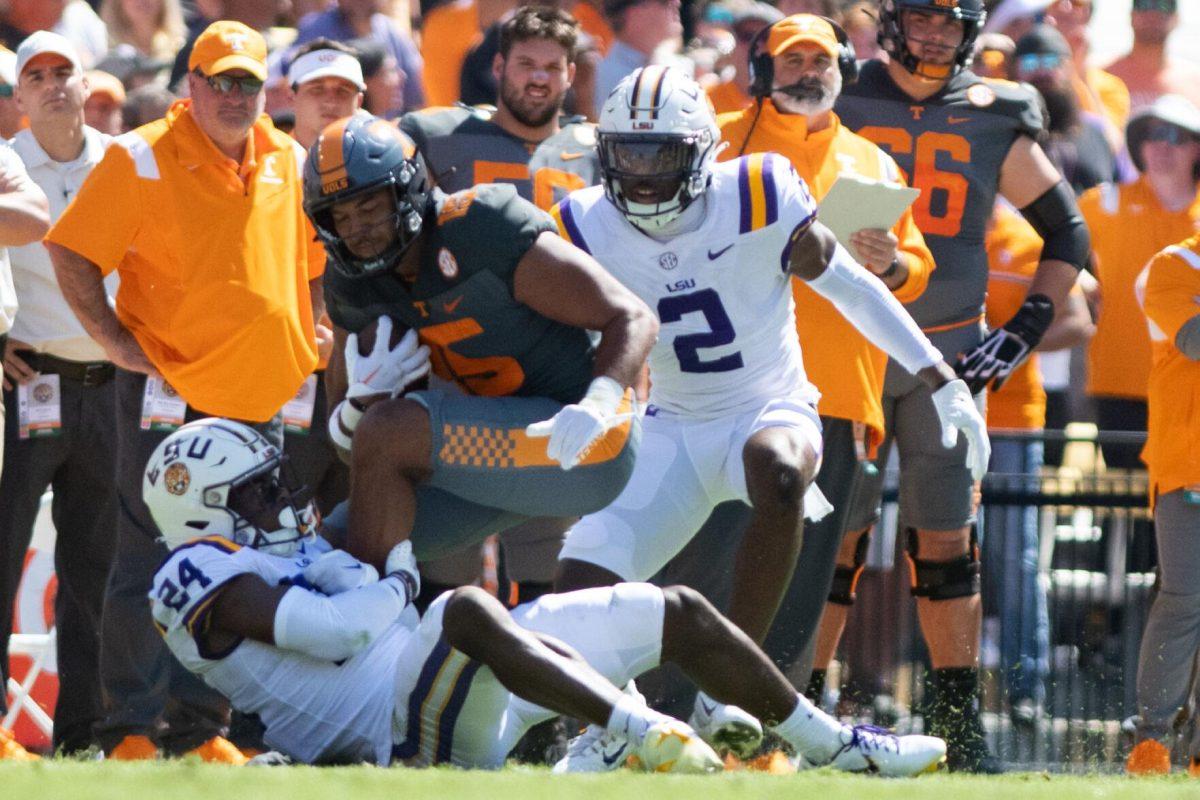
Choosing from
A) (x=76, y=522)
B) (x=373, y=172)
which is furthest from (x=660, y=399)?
(x=76, y=522)

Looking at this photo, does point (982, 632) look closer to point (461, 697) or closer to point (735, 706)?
point (735, 706)

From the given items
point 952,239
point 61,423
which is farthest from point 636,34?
point 61,423

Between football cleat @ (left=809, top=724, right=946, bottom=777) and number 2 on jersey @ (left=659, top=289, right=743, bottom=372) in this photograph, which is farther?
number 2 on jersey @ (left=659, top=289, right=743, bottom=372)

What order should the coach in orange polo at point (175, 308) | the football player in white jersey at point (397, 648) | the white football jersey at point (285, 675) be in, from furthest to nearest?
the coach in orange polo at point (175, 308), the white football jersey at point (285, 675), the football player in white jersey at point (397, 648)

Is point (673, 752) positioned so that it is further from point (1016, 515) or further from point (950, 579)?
point (1016, 515)

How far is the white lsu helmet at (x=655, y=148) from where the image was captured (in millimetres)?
6938

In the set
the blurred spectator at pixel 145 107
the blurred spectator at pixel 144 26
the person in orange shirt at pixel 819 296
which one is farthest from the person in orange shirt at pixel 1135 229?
the blurred spectator at pixel 144 26

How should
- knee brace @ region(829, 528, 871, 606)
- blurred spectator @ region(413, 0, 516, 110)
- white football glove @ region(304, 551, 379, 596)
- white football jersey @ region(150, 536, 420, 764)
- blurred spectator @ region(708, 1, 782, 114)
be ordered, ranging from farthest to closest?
blurred spectator @ region(413, 0, 516, 110)
blurred spectator @ region(708, 1, 782, 114)
knee brace @ region(829, 528, 871, 606)
white football glove @ region(304, 551, 379, 596)
white football jersey @ region(150, 536, 420, 764)

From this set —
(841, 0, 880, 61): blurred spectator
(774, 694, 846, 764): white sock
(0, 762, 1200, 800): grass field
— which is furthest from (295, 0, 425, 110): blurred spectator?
(0, 762, 1200, 800): grass field

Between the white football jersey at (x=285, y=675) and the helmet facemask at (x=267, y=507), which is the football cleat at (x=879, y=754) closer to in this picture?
the white football jersey at (x=285, y=675)

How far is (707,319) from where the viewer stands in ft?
23.2

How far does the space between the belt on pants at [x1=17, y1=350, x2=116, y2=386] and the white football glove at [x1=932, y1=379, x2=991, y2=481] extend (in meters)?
2.91

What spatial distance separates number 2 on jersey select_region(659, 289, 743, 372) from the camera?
706cm

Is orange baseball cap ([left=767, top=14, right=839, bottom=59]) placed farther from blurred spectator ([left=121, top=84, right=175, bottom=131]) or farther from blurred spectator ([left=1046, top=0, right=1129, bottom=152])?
blurred spectator ([left=1046, top=0, right=1129, bottom=152])
